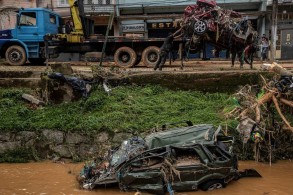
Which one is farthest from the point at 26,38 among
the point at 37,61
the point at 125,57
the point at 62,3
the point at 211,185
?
the point at 211,185

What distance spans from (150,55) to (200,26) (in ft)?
13.3

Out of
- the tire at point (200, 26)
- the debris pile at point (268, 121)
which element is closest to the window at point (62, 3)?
the tire at point (200, 26)

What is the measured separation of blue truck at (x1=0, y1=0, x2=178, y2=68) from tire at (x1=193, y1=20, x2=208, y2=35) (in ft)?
10.6

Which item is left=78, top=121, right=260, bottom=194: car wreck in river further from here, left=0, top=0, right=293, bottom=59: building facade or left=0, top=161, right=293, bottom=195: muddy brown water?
left=0, top=0, right=293, bottom=59: building facade

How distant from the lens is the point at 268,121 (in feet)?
40.4

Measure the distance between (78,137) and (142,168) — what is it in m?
4.03

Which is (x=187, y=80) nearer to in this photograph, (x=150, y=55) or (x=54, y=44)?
(x=150, y=55)

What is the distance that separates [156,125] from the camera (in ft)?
40.9

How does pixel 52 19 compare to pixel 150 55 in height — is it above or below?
above

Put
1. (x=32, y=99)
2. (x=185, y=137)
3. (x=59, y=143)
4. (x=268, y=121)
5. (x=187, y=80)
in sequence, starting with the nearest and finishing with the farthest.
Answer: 1. (x=185, y=137)
2. (x=268, y=121)
3. (x=59, y=143)
4. (x=32, y=99)
5. (x=187, y=80)

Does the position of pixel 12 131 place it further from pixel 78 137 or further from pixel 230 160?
pixel 230 160

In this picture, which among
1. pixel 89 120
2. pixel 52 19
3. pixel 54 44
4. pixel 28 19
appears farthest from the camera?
pixel 52 19

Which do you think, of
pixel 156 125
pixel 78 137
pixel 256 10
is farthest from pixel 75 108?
pixel 256 10

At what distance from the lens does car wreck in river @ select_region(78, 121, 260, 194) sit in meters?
9.02
